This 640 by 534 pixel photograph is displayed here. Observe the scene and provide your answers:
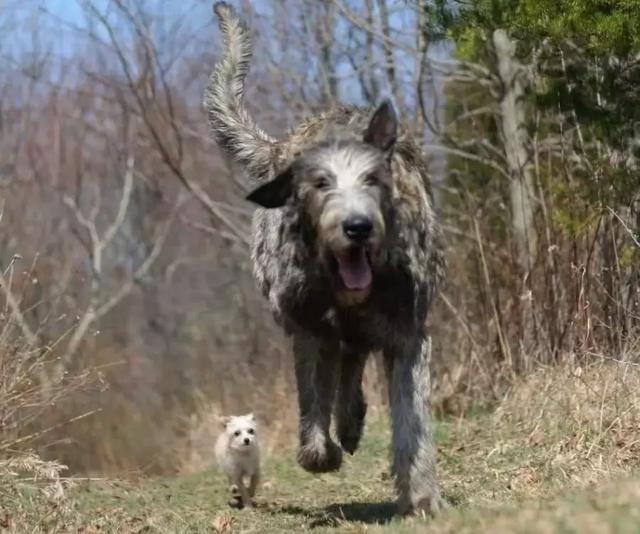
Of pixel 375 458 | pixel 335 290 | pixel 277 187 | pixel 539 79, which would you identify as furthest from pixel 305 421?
pixel 539 79

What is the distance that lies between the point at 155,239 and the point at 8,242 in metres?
3.85

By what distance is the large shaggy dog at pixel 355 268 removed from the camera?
6004 mm

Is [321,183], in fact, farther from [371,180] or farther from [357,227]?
[357,227]

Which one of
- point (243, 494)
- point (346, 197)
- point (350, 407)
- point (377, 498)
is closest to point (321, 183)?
point (346, 197)

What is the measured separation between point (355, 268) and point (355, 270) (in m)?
0.02

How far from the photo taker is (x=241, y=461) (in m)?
8.68

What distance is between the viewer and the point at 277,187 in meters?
6.36

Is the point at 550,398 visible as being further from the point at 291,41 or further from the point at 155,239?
the point at 155,239

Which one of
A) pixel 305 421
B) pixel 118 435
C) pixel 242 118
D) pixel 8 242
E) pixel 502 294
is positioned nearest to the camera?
pixel 305 421

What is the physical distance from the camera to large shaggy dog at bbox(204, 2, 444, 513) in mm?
6004

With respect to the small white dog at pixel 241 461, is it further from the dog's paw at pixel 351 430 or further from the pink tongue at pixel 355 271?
the pink tongue at pixel 355 271

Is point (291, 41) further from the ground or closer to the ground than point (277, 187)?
further from the ground

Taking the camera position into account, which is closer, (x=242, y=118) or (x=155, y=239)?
(x=242, y=118)

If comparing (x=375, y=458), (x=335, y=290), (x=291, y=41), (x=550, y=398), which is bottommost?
(x=375, y=458)
